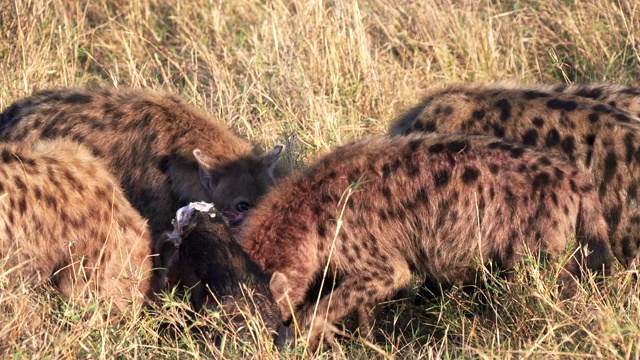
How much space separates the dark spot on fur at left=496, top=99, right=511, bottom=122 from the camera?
19.0 ft

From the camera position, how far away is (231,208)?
19.2 feet

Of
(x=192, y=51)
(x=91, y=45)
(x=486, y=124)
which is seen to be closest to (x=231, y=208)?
(x=486, y=124)

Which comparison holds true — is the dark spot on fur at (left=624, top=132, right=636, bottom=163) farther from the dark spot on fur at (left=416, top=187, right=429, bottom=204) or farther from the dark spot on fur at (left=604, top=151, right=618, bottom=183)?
the dark spot on fur at (left=416, top=187, right=429, bottom=204)

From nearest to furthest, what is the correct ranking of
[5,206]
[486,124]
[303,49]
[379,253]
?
[5,206] → [379,253] → [486,124] → [303,49]

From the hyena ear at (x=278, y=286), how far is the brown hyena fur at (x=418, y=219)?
14 cm

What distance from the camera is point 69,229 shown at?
4.95 m

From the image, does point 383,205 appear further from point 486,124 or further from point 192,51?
point 192,51

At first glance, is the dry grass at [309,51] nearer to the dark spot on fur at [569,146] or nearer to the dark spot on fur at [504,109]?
the dark spot on fur at [504,109]

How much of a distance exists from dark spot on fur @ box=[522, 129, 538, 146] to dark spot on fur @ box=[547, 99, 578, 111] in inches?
5.9

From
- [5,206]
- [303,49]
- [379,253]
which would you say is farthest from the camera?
[303,49]

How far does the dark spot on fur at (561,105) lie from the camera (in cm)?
567

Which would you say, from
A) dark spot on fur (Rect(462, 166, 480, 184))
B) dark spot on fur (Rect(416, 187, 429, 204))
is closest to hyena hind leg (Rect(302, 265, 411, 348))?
dark spot on fur (Rect(416, 187, 429, 204))

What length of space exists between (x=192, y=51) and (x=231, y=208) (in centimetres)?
236

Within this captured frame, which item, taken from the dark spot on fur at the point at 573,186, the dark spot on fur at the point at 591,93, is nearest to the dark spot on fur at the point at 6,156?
the dark spot on fur at the point at 573,186
